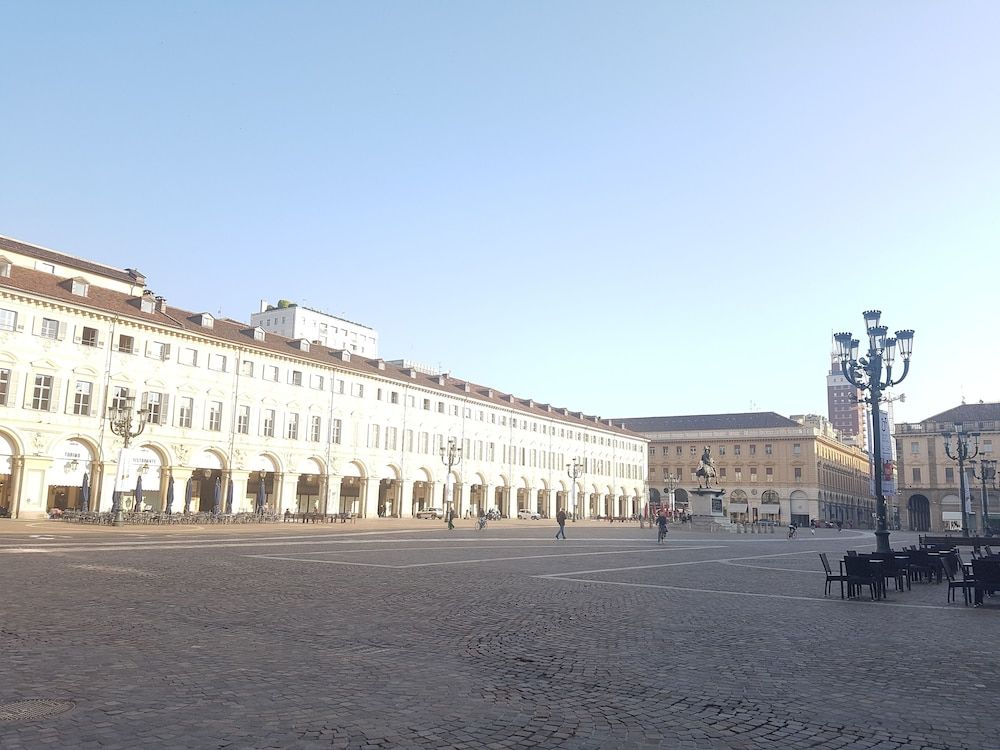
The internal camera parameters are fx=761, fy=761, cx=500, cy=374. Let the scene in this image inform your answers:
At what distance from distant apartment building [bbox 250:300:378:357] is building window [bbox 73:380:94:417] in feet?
163

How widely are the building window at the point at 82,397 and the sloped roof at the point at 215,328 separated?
4.75 metres

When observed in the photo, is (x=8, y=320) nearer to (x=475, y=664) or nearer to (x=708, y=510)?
(x=475, y=664)

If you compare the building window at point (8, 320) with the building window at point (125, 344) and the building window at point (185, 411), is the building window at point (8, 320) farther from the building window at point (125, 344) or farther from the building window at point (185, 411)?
the building window at point (185, 411)

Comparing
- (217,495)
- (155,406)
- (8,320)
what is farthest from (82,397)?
(217,495)

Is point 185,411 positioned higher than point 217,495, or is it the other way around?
point 185,411

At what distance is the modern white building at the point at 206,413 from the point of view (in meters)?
44.6

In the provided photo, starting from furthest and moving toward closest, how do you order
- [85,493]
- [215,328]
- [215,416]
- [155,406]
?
1. [215,328]
2. [215,416]
3. [155,406]
4. [85,493]

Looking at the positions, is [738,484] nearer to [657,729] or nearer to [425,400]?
[425,400]

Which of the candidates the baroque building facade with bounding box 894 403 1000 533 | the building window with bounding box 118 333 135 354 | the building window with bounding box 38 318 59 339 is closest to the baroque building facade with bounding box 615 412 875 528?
the baroque building facade with bounding box 894 403 1000 533

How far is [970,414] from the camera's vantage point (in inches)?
4178

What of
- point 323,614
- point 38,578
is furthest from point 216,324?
point 323,614

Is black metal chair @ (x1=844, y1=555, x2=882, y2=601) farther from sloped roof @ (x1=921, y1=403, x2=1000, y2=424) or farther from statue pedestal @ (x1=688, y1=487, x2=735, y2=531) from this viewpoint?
sloped roof @ (x1=921, y1=403, x2=1000, y2=424)

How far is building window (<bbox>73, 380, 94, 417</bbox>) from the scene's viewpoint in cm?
4656

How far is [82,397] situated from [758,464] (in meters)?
95.7
